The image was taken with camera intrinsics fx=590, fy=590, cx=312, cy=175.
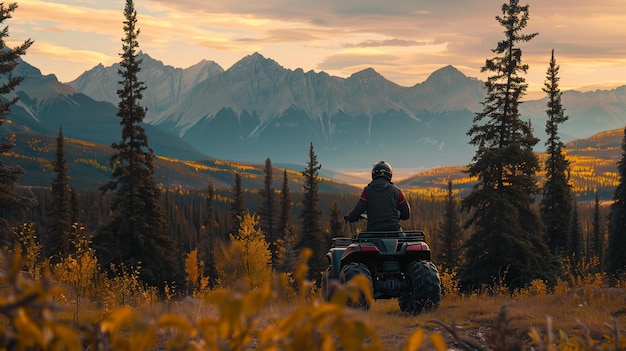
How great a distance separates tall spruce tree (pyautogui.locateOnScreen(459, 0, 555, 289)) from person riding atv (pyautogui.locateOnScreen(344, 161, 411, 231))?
20040mm

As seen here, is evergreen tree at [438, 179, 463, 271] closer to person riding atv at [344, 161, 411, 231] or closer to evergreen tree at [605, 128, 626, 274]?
evergreen tree at [605, 128, 626, 274]

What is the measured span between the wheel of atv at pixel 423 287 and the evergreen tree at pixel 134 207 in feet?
99.3

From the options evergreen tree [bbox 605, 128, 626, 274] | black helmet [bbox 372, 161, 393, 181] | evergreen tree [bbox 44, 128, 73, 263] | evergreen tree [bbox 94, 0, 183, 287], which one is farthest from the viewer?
evergreen tree [bbox 44, 128, 73, 263]

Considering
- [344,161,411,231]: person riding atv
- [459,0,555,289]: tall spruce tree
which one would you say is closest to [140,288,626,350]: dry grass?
[344,161,411,231]: person riding atv

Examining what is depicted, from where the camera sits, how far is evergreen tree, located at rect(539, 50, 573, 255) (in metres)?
54.7

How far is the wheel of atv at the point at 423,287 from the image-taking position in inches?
447

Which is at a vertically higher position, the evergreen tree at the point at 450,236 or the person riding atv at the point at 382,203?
the person riding atv at the point at 382,203

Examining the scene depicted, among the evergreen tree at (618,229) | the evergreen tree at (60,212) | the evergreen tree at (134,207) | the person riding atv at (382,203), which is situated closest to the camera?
the person riding atv at (382,203)

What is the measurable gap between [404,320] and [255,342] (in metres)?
3.08

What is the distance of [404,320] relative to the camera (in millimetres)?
10211

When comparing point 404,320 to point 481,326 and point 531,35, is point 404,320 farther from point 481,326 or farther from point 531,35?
point 531,35

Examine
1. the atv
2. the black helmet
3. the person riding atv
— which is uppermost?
the black helmet

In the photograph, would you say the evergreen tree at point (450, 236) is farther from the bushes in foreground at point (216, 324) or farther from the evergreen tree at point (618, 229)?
the bushes in foreground at point (216, 324)

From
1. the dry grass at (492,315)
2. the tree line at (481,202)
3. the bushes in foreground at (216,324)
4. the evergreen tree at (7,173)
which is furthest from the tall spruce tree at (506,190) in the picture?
the bushes in foreground at (216,324)
